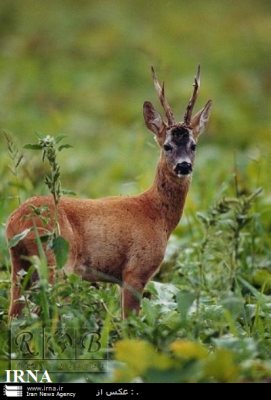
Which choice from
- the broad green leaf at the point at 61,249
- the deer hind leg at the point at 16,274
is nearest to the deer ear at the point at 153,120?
the deer hind leg at the point at 16,274

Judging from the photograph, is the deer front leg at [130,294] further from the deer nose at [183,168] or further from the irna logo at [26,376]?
the irna logo at [26,376]

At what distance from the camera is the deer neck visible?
7.17 metres

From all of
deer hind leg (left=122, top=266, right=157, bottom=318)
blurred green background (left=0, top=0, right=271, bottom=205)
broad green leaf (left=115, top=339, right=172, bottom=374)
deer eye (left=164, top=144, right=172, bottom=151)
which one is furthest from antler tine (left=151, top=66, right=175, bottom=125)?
blurred green background (left=0, top=0, right=271, bottom=205)

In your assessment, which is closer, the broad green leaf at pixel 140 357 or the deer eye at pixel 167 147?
the broad green leaf at pixel 140 357

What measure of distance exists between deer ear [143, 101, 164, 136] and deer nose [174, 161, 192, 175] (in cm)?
36

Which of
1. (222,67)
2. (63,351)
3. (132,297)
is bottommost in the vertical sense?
(63,351)

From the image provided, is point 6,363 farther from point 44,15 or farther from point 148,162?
point 44,15

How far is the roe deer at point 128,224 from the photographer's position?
642 cm

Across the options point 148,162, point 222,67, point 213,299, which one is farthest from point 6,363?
point 222,67

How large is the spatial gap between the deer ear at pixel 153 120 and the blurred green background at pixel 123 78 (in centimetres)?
196

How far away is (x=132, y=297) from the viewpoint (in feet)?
21.9

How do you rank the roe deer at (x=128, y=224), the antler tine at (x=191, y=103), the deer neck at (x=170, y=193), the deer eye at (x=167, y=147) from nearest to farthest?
the roe deer at (x=128, y=224), the antler tine at (x=191, y=103), the deer eye at (x=167, y=147), the deer neck at (x=170, y=193)

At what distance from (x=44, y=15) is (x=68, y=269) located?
52.3 feet

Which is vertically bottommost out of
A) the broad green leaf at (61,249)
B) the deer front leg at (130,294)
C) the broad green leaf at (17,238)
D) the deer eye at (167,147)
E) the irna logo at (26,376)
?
the irna logo at (26,376)
